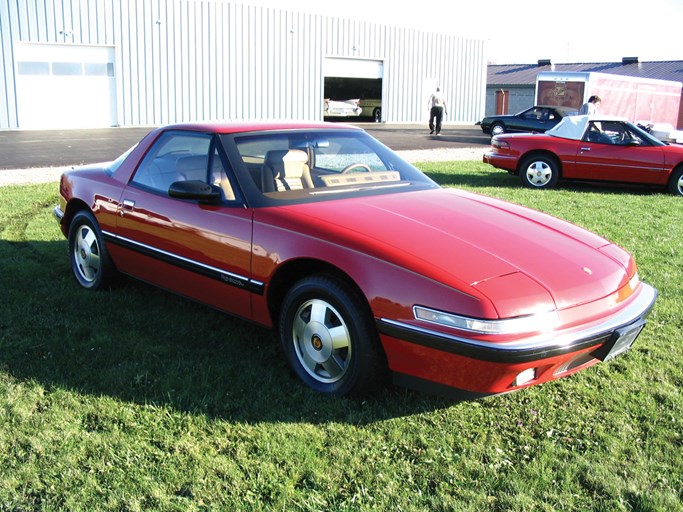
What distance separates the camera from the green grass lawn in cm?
270

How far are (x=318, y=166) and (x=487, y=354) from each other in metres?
2.01

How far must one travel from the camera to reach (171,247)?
431 cm

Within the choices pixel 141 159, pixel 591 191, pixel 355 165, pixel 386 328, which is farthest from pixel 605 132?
pixel 386 328

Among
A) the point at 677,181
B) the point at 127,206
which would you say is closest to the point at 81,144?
the point at 677,181

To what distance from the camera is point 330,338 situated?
3445mm

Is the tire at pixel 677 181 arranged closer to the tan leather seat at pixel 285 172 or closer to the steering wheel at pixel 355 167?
the steering wheel at pixel 355 167

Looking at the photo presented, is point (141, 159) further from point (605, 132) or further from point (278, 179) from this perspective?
point (605, 132)

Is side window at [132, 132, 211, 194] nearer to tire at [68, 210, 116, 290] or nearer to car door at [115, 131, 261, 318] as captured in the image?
car door at [115, 131, 261, 318]

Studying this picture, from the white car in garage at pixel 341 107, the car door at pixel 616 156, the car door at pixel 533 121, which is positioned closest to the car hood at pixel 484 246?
the car door at pixel 616 156

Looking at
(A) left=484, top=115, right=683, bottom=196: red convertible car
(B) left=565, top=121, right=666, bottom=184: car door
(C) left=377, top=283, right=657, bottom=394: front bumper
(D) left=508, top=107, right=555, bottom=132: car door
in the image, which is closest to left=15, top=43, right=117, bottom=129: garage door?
(D) left=508, top=107, right=555, bottom=132: car door

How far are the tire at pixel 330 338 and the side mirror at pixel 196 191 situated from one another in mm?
811

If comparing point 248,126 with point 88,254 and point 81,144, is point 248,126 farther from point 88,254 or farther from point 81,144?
point 81,144

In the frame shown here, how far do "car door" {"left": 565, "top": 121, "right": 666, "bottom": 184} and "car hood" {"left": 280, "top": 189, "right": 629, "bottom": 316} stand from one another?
7.48 meters

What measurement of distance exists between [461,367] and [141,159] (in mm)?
2938
